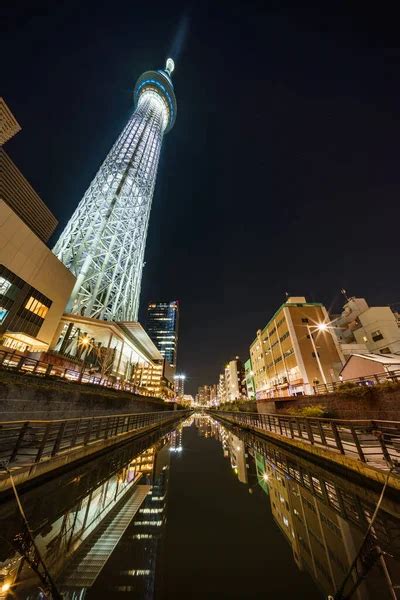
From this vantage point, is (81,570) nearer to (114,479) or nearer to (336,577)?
(336,577)

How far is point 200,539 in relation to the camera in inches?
151

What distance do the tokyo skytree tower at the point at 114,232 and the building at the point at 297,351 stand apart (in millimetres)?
32569

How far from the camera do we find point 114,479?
6.54m

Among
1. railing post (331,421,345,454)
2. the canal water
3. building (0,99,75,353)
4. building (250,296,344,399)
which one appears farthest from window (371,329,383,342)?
building (0,99,75,353)

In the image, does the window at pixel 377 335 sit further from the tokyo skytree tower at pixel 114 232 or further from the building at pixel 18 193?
the building at pixel 18 193

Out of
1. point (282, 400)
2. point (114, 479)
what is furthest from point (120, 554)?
point (282, 400)

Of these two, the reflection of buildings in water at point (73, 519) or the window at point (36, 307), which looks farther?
the window at point (36, 307)

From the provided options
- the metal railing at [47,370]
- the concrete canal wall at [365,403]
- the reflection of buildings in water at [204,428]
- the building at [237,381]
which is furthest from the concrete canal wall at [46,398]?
the building at [237,381]

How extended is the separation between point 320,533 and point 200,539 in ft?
7.06

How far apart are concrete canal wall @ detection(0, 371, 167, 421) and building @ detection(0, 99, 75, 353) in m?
11.6

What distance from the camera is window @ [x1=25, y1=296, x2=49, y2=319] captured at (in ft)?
78.0

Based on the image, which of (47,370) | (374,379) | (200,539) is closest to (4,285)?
(47,370)

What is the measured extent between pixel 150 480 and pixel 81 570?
4471 millimetres

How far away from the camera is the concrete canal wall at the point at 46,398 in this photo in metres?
10.4
